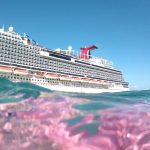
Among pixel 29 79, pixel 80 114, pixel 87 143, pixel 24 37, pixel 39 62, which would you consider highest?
pixel 24 37

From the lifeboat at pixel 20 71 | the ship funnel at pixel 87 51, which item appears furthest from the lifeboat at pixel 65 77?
the ship funnel at pixel 87 51

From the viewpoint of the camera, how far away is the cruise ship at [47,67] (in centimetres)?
4819

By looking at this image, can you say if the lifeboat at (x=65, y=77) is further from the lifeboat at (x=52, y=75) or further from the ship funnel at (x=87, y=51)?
the ship funnel at (x=87, y=51)

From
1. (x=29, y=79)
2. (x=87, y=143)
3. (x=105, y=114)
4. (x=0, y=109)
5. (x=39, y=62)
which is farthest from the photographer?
(x=39, y=62)

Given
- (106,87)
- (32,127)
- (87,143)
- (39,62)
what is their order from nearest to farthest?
(87,143)
(32,127)
(39,62)
(106,87)

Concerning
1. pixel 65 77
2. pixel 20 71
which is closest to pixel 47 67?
pixel 65 77

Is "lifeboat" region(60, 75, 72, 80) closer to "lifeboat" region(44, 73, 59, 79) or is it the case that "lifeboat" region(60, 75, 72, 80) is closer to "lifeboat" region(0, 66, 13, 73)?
"lifeboat" region(44, 73, 59, 79)

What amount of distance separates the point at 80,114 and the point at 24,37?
52.0 meters

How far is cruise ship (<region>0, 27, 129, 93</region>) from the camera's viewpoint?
4819 centimetres

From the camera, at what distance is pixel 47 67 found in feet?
178

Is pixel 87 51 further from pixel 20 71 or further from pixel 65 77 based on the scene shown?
pixel 20 71

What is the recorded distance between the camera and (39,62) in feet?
176

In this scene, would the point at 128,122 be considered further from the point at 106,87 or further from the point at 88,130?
Result: the point at 106,87

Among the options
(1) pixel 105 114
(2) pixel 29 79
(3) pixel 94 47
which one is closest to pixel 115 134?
(1) pixel 105 114
